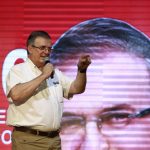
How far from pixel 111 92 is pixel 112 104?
122 millimetres

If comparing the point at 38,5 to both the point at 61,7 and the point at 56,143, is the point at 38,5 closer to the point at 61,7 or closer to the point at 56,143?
the point at 61,7

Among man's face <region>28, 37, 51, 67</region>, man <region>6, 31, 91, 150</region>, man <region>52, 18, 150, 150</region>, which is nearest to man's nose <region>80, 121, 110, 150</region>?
man <region>52, 18, 150, 150</region>

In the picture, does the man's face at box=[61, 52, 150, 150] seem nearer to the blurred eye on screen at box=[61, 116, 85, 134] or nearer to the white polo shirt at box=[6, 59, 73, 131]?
the blurred eye on screen at box=[61, 116, 85, 134]

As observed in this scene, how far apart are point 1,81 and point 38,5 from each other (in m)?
0.86

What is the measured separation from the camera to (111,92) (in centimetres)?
471

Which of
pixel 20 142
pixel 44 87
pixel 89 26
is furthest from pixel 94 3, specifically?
pixel 20 142

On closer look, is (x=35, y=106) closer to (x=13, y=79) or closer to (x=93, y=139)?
(x=13, y=79)

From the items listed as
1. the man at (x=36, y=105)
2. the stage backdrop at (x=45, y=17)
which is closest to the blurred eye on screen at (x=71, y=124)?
the stage backdrop at (x=45, y=17)

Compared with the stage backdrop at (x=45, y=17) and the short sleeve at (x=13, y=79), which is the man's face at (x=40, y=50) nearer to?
the short sleeve at (x=13, y=79)

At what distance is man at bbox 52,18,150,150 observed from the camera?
185 inches

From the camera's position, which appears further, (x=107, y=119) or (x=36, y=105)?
(x=107, y=119)

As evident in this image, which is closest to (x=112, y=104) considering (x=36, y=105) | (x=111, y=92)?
(x=111, y=92)

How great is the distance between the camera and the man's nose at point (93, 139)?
4.71m

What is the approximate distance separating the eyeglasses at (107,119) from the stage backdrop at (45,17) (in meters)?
0.24
